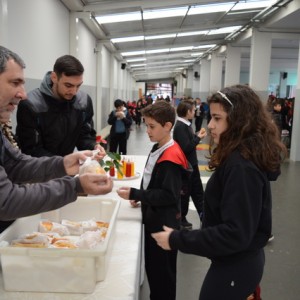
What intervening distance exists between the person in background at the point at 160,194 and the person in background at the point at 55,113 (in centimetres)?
40

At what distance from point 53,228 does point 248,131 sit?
1.05m

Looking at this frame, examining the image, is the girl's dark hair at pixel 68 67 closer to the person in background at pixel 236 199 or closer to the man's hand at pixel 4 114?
the man's hand at pixel 4 114

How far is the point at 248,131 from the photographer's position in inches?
55.4

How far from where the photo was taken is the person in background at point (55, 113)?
2379 millimetres

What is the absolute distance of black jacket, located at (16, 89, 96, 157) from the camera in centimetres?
238

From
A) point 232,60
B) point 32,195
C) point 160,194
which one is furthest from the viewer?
point 232,60

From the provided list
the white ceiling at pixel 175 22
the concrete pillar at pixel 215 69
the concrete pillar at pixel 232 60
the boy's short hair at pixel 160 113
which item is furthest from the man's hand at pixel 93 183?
the concrete pillar at pixel 215 69

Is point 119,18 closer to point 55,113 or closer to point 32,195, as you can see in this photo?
point 55,113

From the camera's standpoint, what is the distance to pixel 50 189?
122cm

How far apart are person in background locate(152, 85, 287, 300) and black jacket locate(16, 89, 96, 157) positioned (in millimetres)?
1383

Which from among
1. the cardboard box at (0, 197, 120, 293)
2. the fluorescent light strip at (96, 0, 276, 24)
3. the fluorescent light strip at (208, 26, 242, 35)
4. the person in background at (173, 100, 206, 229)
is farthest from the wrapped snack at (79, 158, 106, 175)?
the fluorescent light strip at (208, 26, 242, 35)

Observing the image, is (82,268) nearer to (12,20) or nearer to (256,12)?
(12,20)

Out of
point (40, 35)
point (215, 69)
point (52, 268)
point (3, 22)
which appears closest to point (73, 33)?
point (40, 35)

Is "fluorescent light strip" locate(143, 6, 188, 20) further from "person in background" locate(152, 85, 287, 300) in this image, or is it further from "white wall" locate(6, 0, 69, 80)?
"person in background" locate(152, 85, 287, 300)
